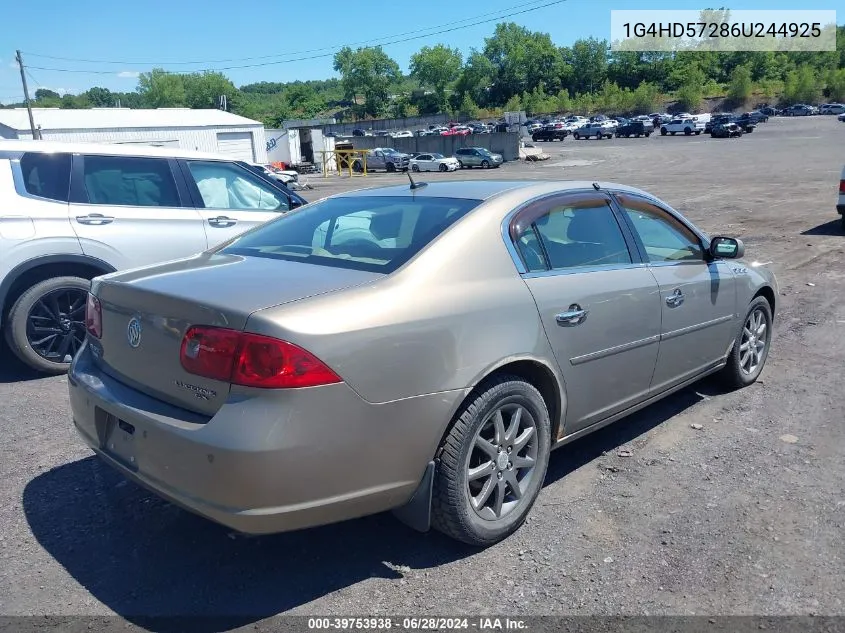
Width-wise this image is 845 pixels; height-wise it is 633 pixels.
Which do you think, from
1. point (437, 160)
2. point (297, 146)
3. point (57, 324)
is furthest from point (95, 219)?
point (297, 146)

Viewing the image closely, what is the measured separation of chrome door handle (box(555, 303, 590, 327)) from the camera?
3432 mm

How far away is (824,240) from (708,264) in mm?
9234

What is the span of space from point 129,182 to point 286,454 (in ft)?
14.6

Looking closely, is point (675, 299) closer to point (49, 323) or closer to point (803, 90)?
point (49, 323)

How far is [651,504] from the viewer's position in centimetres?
361

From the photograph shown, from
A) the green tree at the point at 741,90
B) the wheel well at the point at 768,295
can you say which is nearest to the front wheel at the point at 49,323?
the wheel well at the point at 768,295

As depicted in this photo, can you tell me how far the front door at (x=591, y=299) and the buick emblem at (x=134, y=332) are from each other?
5.80 feet

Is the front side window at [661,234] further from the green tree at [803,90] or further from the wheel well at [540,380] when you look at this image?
the green tree at [803,90]

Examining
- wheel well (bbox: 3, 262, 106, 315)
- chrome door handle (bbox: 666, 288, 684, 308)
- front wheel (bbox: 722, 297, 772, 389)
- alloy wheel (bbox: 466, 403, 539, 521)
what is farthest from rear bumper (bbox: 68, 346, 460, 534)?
wheel well (bbox: 3, 262, 106, 315)

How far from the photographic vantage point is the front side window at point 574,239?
3.58 m

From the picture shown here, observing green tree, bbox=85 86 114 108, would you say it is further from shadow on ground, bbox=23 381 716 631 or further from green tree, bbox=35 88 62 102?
shadow on ground, bbox=23 381 716 631

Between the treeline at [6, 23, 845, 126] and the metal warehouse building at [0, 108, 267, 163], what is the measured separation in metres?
68.5

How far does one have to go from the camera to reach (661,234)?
176 inches

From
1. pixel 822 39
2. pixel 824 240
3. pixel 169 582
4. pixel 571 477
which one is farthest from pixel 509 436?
pixel 822 39
